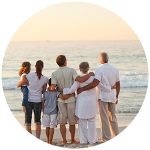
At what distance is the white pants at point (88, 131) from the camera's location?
28.7 feet

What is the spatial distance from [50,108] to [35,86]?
1.50 ft

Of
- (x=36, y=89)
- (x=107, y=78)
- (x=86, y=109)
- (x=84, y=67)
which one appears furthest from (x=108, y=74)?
(x=36, y=89)

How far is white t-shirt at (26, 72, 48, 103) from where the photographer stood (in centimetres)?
879

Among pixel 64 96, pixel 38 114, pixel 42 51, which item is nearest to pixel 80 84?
pixel 64 96

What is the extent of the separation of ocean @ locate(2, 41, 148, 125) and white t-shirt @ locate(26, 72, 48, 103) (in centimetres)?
170

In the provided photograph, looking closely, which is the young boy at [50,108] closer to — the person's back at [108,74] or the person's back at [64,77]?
the person's back at [64,77]

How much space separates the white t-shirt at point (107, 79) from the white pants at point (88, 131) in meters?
0.44

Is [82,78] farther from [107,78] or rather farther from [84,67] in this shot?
[107,78]

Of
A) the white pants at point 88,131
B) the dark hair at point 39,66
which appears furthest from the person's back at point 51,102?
the white pants at point 88,131

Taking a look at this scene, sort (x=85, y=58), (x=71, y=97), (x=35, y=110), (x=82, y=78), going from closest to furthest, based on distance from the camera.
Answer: (x=82, y=78) → (x=71, y=97) → (x=35, y=110) → (x=85, y=58)

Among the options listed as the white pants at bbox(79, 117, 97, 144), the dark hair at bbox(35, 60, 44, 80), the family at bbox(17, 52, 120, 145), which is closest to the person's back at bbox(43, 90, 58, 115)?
the family at bbox(17, 52, 120, 145)

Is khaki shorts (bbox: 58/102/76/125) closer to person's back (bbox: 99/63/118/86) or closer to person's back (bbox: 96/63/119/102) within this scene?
person's back (bbox: 96/63/119/102)

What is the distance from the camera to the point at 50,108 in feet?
28.6

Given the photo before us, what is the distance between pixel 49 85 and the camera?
28.7ft
